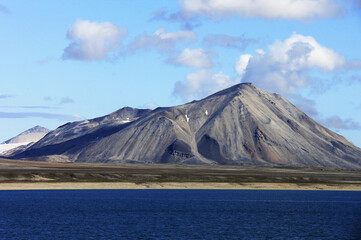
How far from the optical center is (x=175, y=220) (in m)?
70.7

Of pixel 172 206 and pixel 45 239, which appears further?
pixel 172 206

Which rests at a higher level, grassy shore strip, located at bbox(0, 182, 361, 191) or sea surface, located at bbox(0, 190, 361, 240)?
grassy shore strip, located at bbox(0, 182, 361, 191)

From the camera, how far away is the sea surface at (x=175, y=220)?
5763cm

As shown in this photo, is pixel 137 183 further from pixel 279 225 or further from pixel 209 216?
pixel 279 225

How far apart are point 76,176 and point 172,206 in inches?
1720

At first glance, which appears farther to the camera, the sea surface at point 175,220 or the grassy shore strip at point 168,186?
the grassy shore strip at point 168,186

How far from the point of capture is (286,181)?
142 m

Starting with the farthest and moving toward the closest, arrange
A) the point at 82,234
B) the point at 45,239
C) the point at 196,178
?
the point at 196,178 < the point at 82,234 < the point at 45,239

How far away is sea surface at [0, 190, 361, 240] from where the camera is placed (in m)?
57.6

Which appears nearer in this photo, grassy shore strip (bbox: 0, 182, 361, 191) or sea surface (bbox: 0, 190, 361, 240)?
sea surface (bbox: 0, 190, 361, 240)

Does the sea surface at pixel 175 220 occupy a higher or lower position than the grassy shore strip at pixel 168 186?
lower

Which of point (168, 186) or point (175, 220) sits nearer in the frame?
point (175, 220)

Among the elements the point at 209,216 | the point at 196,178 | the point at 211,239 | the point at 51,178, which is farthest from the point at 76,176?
the point at 211,239

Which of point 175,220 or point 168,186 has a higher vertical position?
point 168,186
